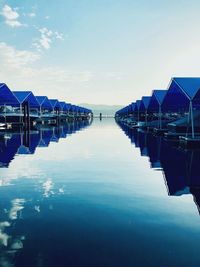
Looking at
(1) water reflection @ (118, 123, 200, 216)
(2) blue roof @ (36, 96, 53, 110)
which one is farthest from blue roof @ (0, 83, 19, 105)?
(1) water reflection @ (118, 123, 200, 216)

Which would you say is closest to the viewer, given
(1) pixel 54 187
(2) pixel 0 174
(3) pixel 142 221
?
(3) pixel 142 221

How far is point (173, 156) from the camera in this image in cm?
1830

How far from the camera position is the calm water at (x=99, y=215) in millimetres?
5520

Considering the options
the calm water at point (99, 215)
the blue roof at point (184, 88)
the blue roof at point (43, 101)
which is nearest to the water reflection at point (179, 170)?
the calm water at point (99, 215)

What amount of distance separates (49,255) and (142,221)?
111 inches

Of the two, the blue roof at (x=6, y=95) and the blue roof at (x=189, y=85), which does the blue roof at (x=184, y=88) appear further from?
the blue roof at (x=6, y=95)

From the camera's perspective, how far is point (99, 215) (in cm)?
791

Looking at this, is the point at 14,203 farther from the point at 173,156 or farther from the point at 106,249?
the point at 173,156

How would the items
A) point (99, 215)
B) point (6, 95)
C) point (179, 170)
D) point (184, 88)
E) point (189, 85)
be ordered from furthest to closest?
point (6, 95)
point (189, 85)
point (184, 88)
point (179, 170)
point (99, 215)

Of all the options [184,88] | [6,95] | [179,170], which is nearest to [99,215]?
[179,170]

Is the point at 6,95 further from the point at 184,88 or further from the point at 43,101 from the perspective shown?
the point at 184,88

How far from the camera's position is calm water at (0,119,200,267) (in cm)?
552

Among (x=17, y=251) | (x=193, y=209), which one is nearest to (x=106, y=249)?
(x=17, y=251)

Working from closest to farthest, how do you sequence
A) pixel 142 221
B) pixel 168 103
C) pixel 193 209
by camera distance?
pixel 142 221 → pixel 193 209 → pixel 168 103
